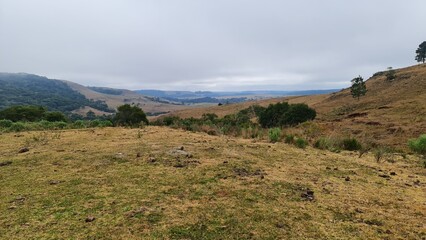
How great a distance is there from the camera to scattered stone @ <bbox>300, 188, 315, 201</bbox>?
198 inches

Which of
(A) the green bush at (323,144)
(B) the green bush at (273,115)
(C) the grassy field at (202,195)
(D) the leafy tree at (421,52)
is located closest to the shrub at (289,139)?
(A) the green bush at (323,144)

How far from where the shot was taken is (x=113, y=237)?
3543mm

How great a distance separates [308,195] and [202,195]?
1.90 m

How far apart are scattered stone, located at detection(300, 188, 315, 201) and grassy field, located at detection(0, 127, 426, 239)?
18mm

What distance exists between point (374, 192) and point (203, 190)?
3.26 metres

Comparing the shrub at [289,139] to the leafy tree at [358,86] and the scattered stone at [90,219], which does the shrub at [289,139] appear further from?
the leafy tree at [358,86]

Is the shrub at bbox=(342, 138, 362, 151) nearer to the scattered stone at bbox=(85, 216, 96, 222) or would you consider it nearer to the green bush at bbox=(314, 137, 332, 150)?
the green bush at bbox=(314, 137, 332, 150)

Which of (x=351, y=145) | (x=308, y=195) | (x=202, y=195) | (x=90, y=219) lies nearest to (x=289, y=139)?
(x=351, y=145)

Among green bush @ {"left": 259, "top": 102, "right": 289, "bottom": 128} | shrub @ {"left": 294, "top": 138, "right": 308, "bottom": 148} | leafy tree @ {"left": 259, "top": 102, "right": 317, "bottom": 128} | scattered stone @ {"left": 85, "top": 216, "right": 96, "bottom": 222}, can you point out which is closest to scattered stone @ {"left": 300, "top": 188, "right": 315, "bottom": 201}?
scattered stone @ {"left": 85, "top": 216, "right": 96, "bottom": 222}

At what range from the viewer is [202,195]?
16.4 ft

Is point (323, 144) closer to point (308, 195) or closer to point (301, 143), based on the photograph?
point (301, 143)

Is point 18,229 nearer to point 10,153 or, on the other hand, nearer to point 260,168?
→ point 260,168

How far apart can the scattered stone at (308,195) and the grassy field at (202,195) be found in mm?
18

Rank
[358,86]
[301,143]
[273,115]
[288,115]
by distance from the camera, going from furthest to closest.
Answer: [358,86], [273,115], [288,115], [301,143]
